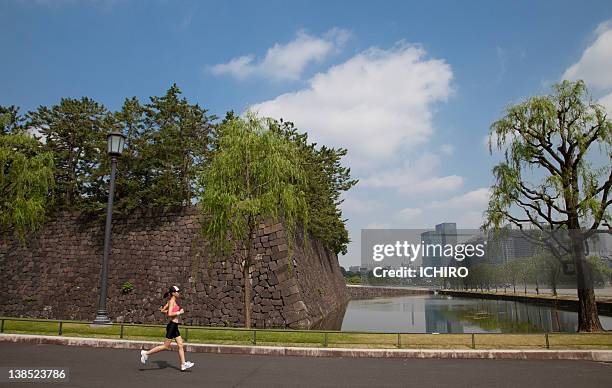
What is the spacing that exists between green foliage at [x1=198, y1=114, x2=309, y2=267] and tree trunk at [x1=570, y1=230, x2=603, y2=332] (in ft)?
32.7

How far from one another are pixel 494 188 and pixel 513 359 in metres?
8.31

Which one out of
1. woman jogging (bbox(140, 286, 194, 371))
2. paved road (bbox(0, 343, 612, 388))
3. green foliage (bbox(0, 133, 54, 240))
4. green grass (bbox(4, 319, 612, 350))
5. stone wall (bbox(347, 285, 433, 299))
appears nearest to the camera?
paved road (bbox(0, 343, 612, 388))

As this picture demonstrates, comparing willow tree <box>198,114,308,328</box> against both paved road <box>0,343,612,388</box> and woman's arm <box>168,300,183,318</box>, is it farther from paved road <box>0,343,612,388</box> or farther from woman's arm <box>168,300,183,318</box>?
woman's arm <box>168,300,183,318</box>

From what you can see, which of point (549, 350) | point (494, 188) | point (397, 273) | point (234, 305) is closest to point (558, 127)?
point (494, 188)

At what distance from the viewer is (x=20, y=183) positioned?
19828mm

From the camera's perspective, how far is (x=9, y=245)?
1043 inches

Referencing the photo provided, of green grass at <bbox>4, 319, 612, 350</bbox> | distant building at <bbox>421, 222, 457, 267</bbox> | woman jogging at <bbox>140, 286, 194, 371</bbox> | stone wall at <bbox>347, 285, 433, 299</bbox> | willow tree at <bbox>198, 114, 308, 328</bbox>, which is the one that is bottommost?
stone wall at <bbox>347, 285, 433, 299</bbox>

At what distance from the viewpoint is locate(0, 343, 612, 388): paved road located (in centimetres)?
691

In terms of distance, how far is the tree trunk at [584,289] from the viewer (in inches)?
560

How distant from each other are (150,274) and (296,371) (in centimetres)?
1698

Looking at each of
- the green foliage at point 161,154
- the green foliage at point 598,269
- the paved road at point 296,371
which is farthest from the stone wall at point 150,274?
the green foliage at point 598,269

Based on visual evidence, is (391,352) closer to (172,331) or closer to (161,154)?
(172,331)

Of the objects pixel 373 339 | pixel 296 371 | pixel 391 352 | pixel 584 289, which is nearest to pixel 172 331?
pixel 296 371

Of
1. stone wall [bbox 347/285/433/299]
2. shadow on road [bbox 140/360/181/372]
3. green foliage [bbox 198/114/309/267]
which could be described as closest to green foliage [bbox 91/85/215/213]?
green foliage [bbox 198/114/309/267]
